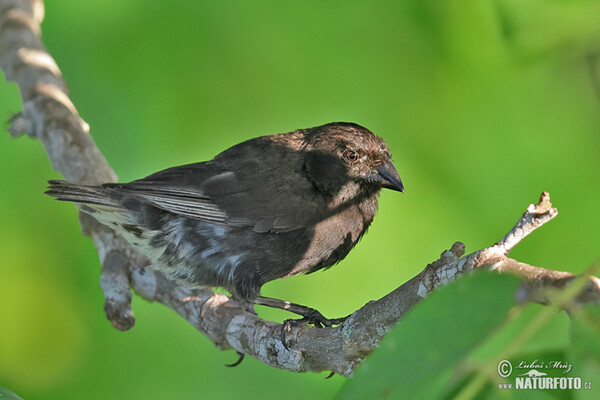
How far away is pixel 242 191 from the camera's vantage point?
3164 millimetres

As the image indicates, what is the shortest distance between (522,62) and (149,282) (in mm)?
2233

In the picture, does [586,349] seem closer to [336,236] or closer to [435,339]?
[435,339]

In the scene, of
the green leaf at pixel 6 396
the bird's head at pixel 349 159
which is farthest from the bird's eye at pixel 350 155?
the green leaf at pixel 6 396

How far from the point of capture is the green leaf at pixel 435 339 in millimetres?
851

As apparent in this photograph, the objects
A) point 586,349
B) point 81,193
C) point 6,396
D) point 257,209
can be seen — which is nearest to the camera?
point 586,349

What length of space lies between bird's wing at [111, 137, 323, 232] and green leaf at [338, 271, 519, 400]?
211 cm

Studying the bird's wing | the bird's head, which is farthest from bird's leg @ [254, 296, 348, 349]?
the bird's head

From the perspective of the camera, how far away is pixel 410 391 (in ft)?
2.76

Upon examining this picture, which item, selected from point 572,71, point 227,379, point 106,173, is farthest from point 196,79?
point 572,71

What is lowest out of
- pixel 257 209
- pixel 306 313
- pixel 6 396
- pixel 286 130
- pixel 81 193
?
pixel 6 396

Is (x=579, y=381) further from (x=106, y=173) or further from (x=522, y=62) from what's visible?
(x=106, y=173)

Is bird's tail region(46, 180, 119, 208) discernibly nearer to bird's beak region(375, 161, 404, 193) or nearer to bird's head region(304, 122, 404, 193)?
bird's head region(304, 122, 404, 193)

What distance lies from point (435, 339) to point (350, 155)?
231 cm

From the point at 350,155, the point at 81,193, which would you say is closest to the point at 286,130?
the point at 350,155
